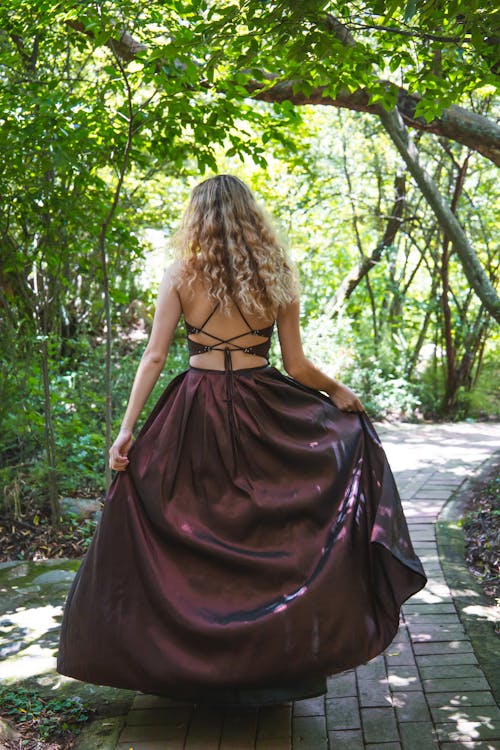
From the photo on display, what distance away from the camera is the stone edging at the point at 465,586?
3377 millimetres

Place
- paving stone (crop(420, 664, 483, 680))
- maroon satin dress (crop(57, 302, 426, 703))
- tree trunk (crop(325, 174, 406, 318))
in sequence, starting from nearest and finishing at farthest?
maroon satin dress (crop(57, 302, 426, 703)) < paving stone (crop(420, 664, 483, 680)) < tree trunk (crop(325, 174, 406, 318))

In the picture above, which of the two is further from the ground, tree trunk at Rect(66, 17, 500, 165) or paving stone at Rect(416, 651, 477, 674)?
tree trunk at Rect(66, 17, 500, 165)

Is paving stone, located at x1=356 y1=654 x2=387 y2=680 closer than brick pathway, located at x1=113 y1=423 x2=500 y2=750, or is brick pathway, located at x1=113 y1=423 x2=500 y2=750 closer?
brick pathway, located at x1=113 y1=423 x2=500 y2=750

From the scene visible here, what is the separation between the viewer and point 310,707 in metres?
3.04

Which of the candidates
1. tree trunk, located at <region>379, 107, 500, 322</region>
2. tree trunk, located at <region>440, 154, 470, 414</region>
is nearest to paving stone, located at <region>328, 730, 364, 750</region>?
tree trunk, located at <region>379, 107, 500, 322</region>

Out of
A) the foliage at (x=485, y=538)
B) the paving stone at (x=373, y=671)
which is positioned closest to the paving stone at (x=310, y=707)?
the paving stone at (x=373, y=671)

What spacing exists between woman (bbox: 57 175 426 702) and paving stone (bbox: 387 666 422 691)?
0.56 metres

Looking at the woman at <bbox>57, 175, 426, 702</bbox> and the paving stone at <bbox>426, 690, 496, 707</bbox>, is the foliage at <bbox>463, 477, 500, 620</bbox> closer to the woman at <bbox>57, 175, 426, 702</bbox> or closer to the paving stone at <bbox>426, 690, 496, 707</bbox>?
the paving stone at <bbox>426, 690, 496, 707</bbox>

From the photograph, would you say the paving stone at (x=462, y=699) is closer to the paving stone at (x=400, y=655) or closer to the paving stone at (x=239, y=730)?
the paving stone at (x=400, y=655)

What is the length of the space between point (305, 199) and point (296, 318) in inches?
296

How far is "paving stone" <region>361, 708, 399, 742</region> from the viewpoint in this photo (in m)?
2.76

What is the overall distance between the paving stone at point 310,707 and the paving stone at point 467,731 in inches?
17.8

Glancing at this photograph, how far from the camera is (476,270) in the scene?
6270 millimetres

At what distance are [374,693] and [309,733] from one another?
406 millimetres
